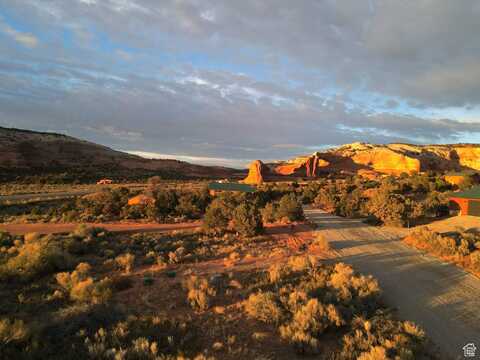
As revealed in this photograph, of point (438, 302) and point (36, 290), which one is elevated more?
point (438, 302)

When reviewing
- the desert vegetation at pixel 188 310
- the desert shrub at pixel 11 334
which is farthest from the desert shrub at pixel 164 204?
the desert shrub at pixel 11 334

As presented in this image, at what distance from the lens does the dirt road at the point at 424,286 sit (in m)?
5.38

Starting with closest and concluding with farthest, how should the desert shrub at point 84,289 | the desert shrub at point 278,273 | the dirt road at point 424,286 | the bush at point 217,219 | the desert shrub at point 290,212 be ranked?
1. the dirt road at point 424,286
2. the desert shrub at point 84,289
3. the desert shrub at point 278,273
4. the bush at point 217,219
5. the desert shrub at point 290,212

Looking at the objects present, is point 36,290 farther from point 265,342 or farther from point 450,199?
point 450,199

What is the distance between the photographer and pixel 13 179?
139 feet

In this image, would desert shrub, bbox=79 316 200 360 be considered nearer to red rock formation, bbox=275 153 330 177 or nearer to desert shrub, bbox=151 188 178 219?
desert shrub, bbox=151 188 178 219

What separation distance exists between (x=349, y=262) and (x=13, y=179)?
5314cm

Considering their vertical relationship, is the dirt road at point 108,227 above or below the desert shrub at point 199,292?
below

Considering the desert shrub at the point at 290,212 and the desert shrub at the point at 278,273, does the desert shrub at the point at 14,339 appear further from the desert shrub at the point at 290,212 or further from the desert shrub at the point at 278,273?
the desert shrub at the point at 290,212

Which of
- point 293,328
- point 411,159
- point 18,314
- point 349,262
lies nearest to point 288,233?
point 349,262

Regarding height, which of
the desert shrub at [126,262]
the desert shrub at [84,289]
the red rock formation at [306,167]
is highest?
the red rock formation at [306,167]

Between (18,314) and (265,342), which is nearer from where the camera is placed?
(265,342)

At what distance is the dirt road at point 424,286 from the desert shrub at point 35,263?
400 inches

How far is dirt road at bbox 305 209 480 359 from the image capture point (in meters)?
5.38
